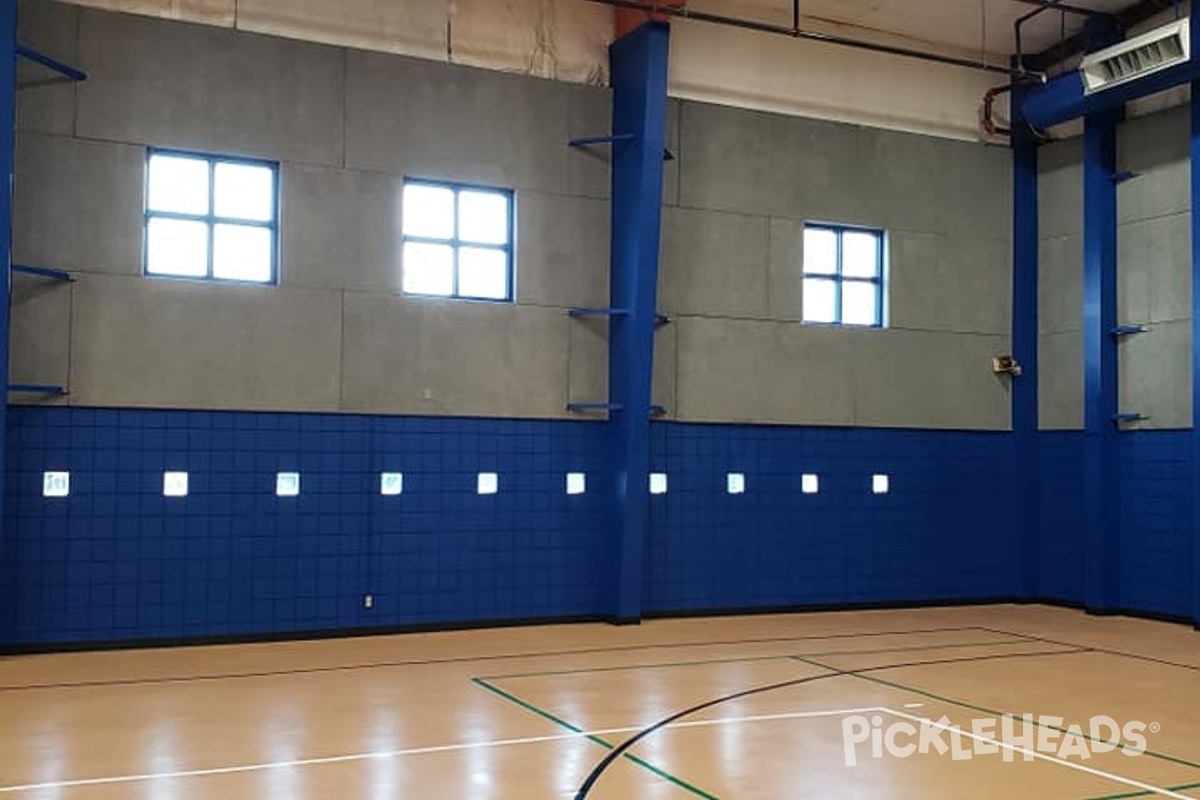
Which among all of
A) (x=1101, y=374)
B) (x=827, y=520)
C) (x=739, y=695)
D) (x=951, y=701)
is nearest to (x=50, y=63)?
(x=739, y=695)

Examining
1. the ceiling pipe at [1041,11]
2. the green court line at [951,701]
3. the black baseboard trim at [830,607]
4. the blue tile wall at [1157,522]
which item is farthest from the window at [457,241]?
the blue tile wall at [1157,522]

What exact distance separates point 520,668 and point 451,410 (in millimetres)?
3679

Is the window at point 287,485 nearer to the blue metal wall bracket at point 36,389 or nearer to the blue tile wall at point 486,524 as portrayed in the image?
the blue tile wall at point 486,524

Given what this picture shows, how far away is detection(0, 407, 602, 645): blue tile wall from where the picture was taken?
12.0 m

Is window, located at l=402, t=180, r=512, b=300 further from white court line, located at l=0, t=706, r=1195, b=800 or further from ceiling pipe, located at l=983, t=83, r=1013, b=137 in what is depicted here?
ceiling pipe, located at l=983, t=83, r=1013, b=137

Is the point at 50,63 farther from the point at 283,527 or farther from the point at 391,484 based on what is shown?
the point at 391,484

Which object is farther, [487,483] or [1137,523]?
[1137,523]

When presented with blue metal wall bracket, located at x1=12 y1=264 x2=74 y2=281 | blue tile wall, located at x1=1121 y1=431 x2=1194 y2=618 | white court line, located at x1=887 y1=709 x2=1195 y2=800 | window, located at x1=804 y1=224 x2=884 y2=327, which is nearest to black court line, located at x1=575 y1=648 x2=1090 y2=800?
white court line, located at x1=887 y1=709 x2=1195 y2=800

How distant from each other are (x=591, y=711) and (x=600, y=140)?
7611mm

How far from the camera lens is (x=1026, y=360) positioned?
17141 mm

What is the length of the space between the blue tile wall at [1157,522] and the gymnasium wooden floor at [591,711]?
1.13 m

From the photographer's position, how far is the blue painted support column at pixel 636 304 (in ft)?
46.4

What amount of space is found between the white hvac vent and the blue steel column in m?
12.4

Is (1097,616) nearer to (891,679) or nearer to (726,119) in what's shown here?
(891,679)
